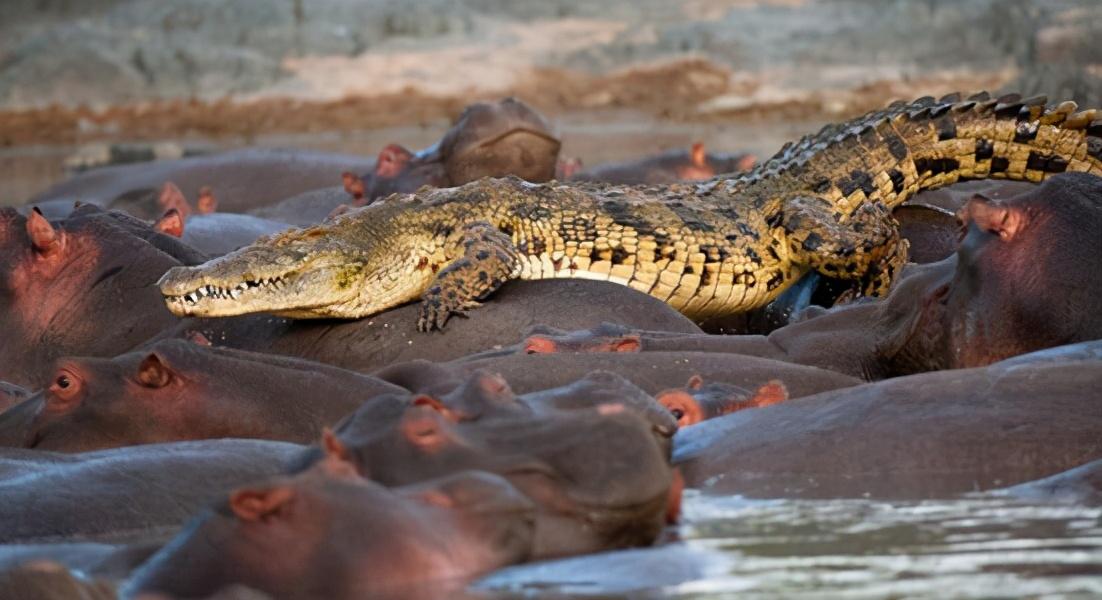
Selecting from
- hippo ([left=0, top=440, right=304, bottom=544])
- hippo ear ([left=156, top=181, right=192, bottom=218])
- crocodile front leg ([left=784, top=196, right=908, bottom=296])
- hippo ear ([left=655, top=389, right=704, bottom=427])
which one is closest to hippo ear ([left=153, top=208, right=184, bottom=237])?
crocodile front leg ([left=784, top=196, right=908, bottom=296])

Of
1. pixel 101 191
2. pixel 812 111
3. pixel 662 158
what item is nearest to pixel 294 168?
pixel 101 191

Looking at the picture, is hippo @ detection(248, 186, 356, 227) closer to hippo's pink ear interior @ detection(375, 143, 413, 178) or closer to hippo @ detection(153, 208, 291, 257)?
hippo's pink ear interior @ detection(375, 143, 413, 178)

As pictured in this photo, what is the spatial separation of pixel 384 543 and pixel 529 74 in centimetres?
1777

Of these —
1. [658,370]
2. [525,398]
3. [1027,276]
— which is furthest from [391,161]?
[525,398]

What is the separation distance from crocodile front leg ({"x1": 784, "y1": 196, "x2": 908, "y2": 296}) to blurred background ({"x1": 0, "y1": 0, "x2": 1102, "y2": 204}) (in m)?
11.6

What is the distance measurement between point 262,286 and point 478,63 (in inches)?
589

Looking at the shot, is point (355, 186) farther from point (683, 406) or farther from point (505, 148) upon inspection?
point (683, 406)

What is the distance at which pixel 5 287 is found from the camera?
7605 millimetres

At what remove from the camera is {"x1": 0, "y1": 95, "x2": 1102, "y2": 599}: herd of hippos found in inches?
155

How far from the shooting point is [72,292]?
750 cm

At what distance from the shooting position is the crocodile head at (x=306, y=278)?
270 inches

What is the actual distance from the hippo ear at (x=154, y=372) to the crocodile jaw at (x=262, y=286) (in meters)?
1.30

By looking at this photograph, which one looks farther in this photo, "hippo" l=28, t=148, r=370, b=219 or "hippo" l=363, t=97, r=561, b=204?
"hippo" l=28, t=148, r=370, b=219

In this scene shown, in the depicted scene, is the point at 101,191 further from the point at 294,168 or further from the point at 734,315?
the point at 734,315
